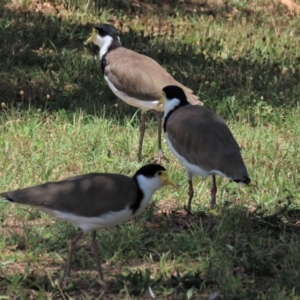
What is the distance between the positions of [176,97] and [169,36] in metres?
5.26

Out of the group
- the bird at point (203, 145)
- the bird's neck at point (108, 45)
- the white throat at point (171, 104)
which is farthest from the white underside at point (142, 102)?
the bird at point (203, 145)

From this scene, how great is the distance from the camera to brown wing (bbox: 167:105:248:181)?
665 centimetres

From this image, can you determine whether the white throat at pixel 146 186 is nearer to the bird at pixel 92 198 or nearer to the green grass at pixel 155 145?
the bird at pixel 92 198

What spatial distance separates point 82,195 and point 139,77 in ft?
10.9

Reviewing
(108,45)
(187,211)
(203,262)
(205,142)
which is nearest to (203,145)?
(205,142)

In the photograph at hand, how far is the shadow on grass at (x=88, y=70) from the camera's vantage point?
9.97m

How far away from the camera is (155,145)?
8.89m

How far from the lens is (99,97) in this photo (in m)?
10.0

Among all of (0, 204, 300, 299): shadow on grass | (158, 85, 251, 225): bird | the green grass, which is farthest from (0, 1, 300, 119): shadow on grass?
(0, 204, 300, 299): shadow on grass

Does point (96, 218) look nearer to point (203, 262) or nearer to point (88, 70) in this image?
point (203, 262)

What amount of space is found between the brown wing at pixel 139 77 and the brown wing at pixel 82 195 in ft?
9.36

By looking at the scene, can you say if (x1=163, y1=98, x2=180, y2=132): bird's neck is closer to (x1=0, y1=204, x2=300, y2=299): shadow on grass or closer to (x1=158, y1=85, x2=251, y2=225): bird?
(x1=158, y1=85, x2=251, y2=225): bird

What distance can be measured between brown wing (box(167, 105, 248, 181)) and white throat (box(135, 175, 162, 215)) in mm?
845

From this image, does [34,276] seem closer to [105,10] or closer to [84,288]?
[84,288]
